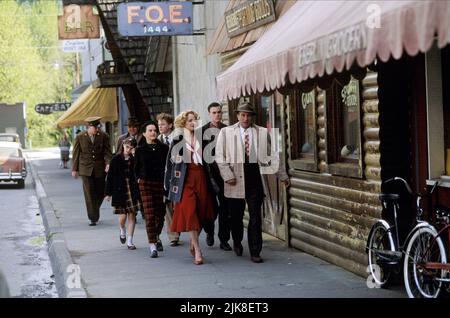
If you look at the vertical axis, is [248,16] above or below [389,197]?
above

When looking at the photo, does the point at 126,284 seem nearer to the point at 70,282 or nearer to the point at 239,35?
the point at 70,282

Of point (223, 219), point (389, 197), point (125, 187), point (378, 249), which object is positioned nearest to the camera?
point (389, 197)

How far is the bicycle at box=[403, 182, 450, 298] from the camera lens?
6609mm

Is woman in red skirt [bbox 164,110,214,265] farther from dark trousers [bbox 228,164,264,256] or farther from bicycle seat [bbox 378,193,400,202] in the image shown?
bicycle seat [bbox 378,193,400,202]

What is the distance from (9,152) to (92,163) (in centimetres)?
1436

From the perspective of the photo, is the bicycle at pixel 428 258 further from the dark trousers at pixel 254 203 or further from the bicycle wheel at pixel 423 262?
the dark trousers at pixel 254 203

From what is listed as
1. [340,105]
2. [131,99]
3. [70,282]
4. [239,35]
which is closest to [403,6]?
[340,105]

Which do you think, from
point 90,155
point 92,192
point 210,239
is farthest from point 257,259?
point 90,155

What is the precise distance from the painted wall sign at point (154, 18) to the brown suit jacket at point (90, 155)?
2092 millimetres

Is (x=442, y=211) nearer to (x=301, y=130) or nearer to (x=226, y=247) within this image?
(x=301, y=130)

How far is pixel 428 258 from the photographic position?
22.6 ft

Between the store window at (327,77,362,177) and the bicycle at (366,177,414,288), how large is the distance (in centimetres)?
90

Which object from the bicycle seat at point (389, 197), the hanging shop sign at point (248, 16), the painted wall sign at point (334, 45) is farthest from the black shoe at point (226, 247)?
the painted wall sign at point (334, 45)
